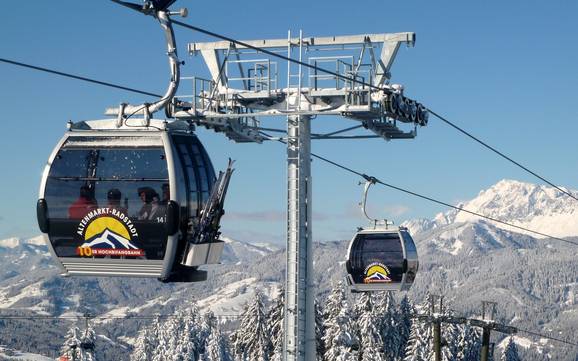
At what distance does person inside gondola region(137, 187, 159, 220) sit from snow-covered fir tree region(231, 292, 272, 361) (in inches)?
2851

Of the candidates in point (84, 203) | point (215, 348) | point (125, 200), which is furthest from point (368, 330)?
point (125, 200)

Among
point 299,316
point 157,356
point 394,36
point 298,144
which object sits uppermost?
point 394,36

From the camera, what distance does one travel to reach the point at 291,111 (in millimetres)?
28297

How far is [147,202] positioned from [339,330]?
209ft

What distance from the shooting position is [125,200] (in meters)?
20.2

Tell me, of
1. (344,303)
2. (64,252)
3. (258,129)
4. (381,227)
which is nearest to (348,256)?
(381,227)

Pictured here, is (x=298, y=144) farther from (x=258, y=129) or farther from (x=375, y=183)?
(x=375, y=183)

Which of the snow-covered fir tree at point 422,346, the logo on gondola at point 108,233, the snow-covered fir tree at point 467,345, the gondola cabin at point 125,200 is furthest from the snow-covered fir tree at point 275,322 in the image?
the logo on gondola at point 108,233

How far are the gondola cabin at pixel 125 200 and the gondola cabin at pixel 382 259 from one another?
53.3 ft

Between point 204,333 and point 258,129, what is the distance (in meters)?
82.1

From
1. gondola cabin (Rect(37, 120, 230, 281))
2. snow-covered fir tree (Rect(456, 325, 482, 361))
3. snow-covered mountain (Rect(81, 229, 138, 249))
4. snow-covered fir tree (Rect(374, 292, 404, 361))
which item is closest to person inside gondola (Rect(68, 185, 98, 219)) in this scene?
gondola cabin (Rect(37, 120, 230, 281))

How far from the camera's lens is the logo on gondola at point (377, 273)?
36.8 meters

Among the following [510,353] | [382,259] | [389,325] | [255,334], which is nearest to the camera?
[382,259]

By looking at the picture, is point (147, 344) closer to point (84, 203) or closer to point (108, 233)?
Answer: point (84, 203)
